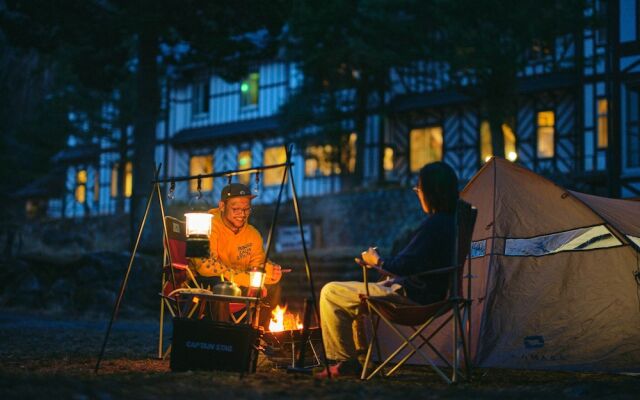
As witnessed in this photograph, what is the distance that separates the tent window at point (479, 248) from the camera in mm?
5977

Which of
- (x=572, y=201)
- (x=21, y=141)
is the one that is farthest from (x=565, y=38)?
(x=21, y=141)

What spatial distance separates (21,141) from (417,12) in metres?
13.8

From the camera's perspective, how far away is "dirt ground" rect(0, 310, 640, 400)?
12.3 feet

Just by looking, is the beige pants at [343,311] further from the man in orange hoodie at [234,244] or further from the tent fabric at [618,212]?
the tent fabric at [618,212]

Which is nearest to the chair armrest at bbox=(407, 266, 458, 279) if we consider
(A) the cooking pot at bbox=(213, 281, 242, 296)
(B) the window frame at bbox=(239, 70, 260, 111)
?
(A) the cooking pot at bbox=(213, 281, 242, 296)

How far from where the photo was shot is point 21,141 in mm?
23156

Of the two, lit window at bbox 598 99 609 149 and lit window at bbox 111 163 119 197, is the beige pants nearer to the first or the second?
lit window at bbox 598 99 609 149

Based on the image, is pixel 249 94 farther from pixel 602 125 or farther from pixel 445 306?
pixel 445 306

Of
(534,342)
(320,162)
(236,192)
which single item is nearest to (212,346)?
(236,192)

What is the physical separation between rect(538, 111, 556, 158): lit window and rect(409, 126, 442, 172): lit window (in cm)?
263

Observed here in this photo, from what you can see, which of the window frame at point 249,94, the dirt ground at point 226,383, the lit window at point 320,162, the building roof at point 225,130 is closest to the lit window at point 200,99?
the building roof at point 225,130

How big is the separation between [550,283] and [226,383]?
282 centimetres

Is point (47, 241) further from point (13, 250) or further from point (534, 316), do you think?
point (534, 316)

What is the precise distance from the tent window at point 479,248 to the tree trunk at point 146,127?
8631mm
